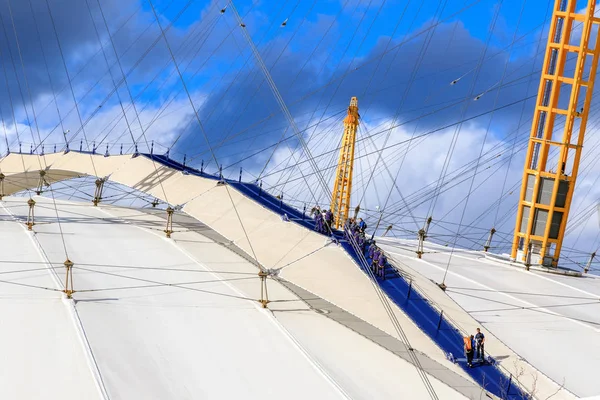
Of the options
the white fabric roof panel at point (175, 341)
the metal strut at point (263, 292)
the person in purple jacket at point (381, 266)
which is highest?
the person in purple jacket at point (381, 266)

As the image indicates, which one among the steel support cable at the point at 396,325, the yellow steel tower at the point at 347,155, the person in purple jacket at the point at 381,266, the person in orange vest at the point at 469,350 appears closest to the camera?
the steel support cable at the point at 396,325

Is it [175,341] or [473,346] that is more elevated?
[473,346]

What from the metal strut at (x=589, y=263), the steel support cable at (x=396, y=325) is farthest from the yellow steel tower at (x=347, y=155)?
the steel support cable at (x=396, y=325)

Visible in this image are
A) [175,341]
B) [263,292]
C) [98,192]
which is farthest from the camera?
[98,192]

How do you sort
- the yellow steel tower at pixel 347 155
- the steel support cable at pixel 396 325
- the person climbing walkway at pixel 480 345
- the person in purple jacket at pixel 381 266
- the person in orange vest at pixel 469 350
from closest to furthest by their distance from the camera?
the steel support cable at pixel 396 325, the person in orange vest at pixel 469 350, the person climbing walkway at pixel 480 345, the person in purple jacket at pixel 381 266, the yellow steel tower at pixel 347 155

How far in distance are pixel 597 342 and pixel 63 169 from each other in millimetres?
29580

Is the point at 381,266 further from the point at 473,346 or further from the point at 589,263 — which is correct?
the point at 589,263

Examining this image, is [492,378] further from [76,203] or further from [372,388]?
[76,203]

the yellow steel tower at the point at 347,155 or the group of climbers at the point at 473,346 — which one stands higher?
the yellow steel tower at the point at 347,155

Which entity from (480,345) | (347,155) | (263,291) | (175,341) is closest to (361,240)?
(263,291)

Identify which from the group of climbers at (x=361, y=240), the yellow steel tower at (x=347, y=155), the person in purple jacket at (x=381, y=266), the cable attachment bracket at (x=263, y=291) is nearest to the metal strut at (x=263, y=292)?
the cable attachment bracket at (x=263, y=291)

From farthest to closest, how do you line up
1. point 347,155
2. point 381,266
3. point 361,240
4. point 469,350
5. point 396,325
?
point 347,155 < point 361,240 < point 381,266 < point 396,325 < point 469,350

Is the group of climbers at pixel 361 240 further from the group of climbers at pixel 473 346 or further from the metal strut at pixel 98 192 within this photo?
the metal strut at pixel 98 192

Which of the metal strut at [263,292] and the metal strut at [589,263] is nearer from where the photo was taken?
the metal strut at [263,292]
